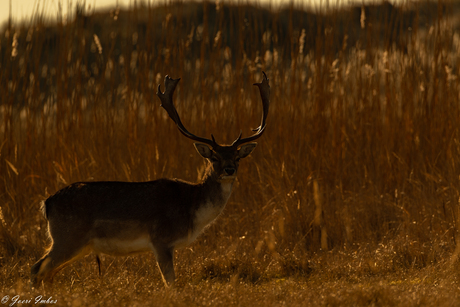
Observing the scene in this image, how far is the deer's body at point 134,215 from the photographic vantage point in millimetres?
4910

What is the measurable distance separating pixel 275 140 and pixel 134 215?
259 centimetres

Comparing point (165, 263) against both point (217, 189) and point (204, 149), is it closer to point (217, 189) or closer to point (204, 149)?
point (217, 189)

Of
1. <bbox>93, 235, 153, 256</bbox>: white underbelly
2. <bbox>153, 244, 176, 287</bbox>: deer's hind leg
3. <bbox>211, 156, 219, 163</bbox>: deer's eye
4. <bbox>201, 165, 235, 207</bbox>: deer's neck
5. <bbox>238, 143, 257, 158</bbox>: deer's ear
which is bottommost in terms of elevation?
<bbox>153, 244, 176, 287</bbox>: deer's hind leg

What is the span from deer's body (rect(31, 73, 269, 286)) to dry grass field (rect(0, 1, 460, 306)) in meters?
0.55

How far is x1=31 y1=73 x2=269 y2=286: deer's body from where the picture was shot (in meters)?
4.91

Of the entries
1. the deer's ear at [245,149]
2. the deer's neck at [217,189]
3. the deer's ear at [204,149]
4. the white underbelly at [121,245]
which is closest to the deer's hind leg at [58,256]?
the white underbelly at [121,245]

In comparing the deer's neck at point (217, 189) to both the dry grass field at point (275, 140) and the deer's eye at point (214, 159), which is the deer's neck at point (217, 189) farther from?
the dry grass field at point (275, 140)

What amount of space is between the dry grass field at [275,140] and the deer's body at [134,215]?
0.55 meters

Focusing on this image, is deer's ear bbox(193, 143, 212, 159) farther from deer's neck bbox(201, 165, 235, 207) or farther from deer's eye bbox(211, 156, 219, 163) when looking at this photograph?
deer's neck bbox(201, 165, 235, 207)

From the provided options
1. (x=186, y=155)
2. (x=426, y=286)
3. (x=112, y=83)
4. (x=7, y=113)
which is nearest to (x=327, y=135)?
(x=186, y=155)

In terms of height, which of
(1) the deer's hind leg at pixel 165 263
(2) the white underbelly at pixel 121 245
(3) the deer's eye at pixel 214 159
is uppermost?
(3) the deer's eye at pixel 214 159

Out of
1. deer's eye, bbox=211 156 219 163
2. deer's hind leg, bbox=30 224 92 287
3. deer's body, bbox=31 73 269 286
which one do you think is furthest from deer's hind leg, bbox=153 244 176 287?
deer's eye, bbox=211 156 219 163

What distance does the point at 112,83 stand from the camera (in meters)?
7.60

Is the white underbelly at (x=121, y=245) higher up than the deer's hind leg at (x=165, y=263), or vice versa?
the white underbelly at (x=121, y=245)
